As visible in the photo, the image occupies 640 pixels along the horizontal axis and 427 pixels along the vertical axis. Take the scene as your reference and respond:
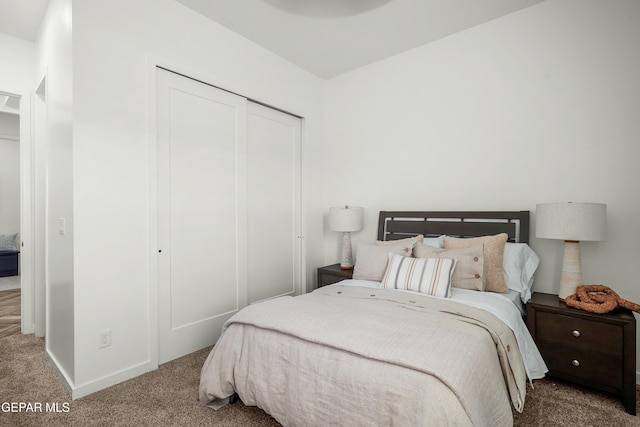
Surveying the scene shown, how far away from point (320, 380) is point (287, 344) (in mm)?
256

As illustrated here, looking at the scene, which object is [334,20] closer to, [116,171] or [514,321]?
[116,171]

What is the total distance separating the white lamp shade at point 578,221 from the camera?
6.86 ft

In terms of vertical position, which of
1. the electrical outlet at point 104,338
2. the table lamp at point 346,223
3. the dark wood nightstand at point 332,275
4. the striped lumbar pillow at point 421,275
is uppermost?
the table lamp at point 346,223

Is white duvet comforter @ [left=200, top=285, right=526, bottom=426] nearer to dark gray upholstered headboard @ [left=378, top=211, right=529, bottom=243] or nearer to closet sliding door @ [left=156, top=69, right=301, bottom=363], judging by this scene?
closet sliding door @ [left=156, top=69, right=301, bottom=363]

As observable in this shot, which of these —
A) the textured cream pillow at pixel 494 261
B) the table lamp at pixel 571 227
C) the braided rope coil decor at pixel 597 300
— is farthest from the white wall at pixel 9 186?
the braided rope coil decor at pixel 597 300

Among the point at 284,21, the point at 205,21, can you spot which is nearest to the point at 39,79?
the point at 205,21

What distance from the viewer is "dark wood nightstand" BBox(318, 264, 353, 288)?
327 centimetres

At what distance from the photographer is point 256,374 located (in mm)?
1734

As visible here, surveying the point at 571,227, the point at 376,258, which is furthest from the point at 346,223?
the point at 571,227

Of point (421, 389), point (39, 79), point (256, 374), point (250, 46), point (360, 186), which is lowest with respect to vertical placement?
point (256, 374)

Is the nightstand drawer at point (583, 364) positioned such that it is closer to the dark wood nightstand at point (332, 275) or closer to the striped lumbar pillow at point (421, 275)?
the striped lumbar pillow at point (421, 275)

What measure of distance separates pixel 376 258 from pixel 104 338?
2.08 m

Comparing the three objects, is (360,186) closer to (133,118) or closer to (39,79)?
(133,118)

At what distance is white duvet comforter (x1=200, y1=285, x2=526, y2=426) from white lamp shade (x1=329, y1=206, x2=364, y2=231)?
4.75 ft
